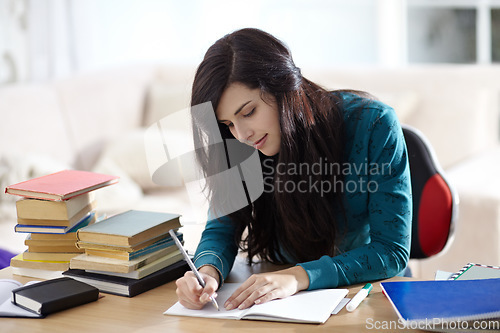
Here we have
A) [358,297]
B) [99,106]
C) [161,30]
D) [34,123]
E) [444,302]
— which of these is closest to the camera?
[444,302]

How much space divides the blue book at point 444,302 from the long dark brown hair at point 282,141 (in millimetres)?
318

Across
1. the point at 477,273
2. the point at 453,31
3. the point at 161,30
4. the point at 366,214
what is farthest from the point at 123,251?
the point at 161,30

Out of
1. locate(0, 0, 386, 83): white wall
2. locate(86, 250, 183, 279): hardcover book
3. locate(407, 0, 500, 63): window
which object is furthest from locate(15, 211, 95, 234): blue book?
locate(407, 0, 500, 63): window

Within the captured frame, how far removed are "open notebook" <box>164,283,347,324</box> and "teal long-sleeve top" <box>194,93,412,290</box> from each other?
4 centimetres

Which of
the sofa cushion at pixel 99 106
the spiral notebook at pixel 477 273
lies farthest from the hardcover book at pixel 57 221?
the sofa cushion at pixel 99 106

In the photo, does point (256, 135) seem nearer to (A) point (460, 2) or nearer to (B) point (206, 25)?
(A) point (460, 2)

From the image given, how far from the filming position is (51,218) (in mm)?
1325

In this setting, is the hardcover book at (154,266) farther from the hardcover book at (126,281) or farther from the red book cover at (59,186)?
the red book cover at (59,186)

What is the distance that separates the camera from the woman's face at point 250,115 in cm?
129

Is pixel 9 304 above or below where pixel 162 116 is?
below

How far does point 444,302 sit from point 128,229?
636 millimetres

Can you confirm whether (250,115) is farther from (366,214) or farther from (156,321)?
(156,321)

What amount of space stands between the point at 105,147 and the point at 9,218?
678mm

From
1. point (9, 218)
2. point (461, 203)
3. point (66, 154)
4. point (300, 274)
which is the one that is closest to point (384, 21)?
point (461, 203)
